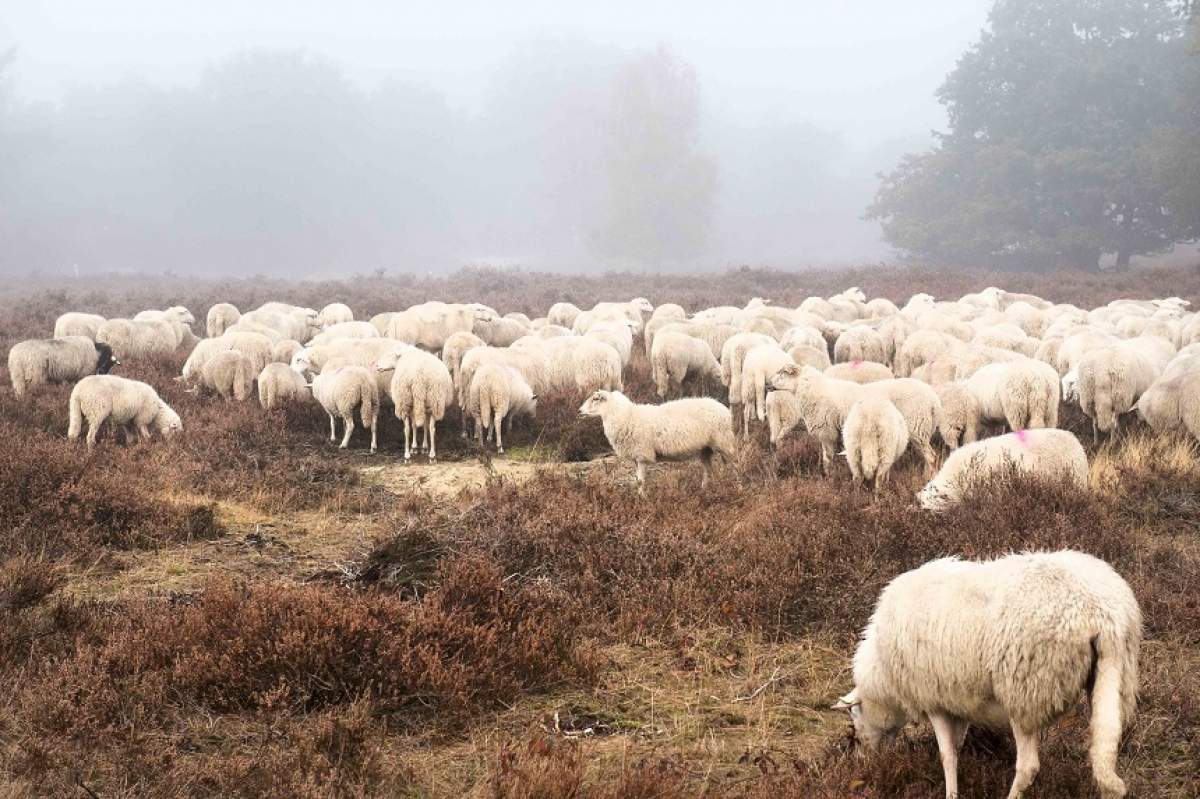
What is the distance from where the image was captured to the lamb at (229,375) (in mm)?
13016

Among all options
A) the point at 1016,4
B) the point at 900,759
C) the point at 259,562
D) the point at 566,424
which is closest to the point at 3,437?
the point at 259,562

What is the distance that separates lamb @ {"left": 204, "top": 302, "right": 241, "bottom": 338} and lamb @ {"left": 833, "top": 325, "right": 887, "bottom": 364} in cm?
1217

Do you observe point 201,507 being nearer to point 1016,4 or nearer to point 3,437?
point 3,437

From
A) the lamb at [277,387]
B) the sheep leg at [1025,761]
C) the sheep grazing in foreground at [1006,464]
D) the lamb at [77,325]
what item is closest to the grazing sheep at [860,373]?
the sheep grazing in foreground at [1006,464]

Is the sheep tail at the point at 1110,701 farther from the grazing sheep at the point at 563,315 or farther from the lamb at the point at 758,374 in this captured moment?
the grazing sheep at the point at 563,315

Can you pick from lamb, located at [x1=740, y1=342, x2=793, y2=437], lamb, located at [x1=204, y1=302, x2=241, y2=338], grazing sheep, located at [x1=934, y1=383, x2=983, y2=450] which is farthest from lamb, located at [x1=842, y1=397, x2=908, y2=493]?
lamb, located at [x1=204, y1=302, x2=241, y2=338]

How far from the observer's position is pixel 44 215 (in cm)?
6531

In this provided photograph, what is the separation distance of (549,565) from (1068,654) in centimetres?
367

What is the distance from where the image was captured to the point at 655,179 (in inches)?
2260

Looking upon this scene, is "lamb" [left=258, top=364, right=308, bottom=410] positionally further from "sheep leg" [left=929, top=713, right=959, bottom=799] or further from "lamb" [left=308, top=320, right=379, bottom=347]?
"sheep leg" [left=929, top=713, right=959, bottom=799]

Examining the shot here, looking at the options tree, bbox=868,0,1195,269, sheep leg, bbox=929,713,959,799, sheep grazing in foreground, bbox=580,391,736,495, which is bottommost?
sheep leg, bbox=929,713,959,799

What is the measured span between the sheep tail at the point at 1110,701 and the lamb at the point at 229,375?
1190 cm

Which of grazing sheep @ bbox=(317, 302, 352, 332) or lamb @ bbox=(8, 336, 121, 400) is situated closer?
lamb @ bbox=(8, 336, 121, 400)

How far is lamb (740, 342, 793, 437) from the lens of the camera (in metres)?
11.4
